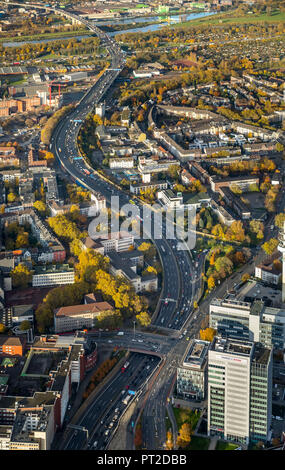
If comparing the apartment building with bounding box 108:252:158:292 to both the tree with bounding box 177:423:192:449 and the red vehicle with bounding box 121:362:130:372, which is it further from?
the tree with bounding box 177:423:192:449

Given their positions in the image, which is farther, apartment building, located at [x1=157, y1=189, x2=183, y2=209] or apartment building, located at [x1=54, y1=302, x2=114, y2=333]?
apartment building, located at [x1=157, y1=189, x2=183, y2=209]

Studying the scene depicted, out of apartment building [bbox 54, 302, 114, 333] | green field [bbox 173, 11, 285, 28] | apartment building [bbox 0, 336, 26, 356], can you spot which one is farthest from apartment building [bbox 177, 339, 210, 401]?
green field [bbox 173, 11, 285, 28]

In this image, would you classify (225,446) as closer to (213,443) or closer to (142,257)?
(213,443)

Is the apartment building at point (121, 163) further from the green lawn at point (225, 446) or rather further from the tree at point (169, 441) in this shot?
the green lawn at point (225, 446)

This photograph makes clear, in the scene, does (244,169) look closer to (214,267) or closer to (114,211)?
(114,211)

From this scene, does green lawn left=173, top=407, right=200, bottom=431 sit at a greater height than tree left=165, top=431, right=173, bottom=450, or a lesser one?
greater

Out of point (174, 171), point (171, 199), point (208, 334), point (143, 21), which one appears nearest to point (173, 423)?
point (208, 334)

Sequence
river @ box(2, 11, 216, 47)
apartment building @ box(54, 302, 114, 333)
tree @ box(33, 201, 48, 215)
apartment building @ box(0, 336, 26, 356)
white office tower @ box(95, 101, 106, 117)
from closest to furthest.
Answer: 1. apartment building @ box(0, 336, 26, 356)
2. apartment building @ box(54, 302, 114, 333)
3. tree @ box(33, 201, 48, 215)
4. white office tower @ box(95, 101, 106, 117)
5. river @ box(2, 11, 216, 47)
